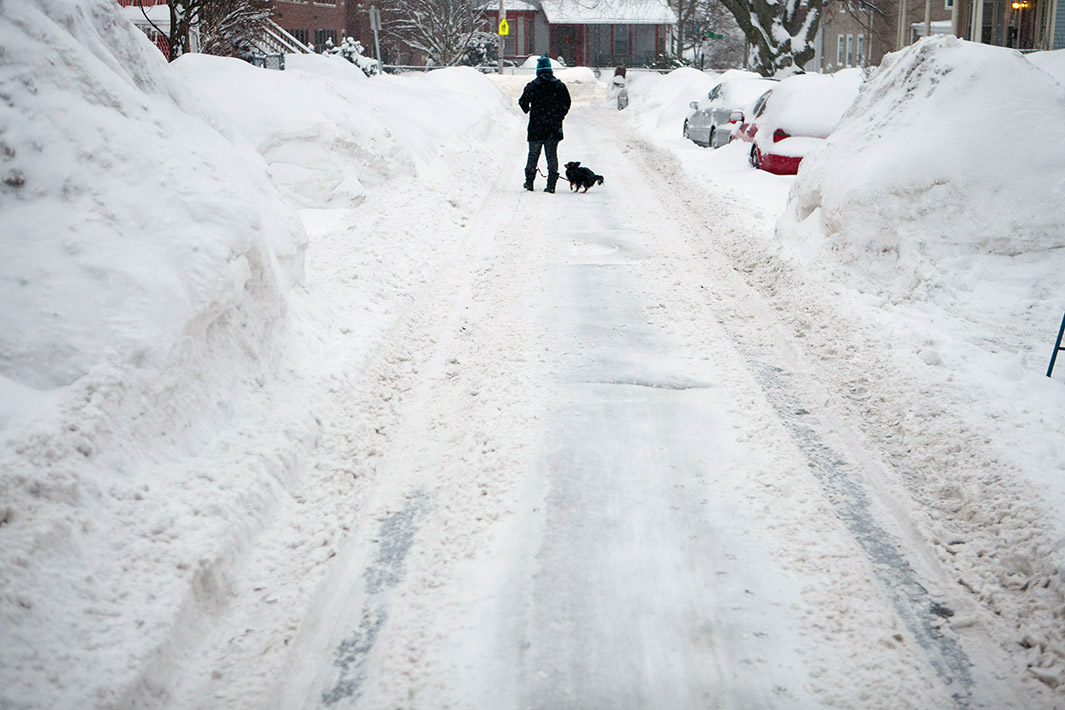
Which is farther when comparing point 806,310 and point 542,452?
point 806,310

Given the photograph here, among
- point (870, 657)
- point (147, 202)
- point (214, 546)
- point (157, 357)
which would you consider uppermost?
point (147, 202)

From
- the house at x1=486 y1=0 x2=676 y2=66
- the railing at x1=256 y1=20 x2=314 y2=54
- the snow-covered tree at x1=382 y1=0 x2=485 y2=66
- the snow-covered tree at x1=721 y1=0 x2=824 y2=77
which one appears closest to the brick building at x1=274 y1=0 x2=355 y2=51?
the snow-covered tree at x1=382 y1=0 x2=485 y2=66

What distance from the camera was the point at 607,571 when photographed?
11.3ft

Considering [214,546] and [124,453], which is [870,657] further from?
[124,453]

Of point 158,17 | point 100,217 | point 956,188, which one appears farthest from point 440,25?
point 100,217

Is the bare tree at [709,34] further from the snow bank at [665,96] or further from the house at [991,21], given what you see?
the house at [991,21]

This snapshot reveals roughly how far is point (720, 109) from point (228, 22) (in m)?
10.7

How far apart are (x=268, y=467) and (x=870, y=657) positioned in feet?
8.89

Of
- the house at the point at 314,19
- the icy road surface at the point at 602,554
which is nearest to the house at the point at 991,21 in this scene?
the house at the point at 314,19

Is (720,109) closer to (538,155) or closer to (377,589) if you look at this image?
(538,155)

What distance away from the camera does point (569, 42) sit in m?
62.9

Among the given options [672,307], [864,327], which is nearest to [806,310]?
[864,327]

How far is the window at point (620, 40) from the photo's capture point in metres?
62.1

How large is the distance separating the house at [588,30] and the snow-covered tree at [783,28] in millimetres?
34311
